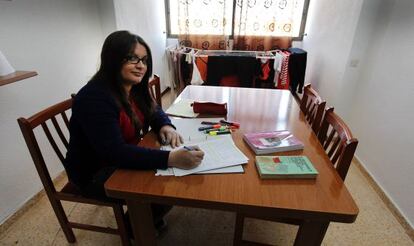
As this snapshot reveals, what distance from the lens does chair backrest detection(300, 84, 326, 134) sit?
1.28 m

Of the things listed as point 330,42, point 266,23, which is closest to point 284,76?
point 330,42

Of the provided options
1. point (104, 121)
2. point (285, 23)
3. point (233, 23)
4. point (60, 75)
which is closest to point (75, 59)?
→ point (60, 75)

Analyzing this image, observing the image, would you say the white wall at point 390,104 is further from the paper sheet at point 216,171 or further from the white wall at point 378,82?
the paper sheet at point 216,171

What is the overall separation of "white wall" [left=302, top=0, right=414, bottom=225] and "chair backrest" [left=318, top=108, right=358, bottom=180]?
0.85 m

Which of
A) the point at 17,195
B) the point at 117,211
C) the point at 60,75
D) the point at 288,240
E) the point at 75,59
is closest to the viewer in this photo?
the point at 117,211

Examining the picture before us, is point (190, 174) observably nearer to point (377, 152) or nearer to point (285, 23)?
point (377, 152)

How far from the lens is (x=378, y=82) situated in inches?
75.7

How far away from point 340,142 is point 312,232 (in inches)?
15.6

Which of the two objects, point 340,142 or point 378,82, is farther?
point 378,82

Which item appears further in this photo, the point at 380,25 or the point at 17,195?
the point at 380,25

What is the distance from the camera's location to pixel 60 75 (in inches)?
69.7

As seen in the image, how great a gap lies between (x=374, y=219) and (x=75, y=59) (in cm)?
251

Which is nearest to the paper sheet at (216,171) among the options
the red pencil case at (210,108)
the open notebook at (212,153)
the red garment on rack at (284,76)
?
the open notebook at (212,153)

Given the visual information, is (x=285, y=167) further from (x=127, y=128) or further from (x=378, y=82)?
(x=378, y=82)
